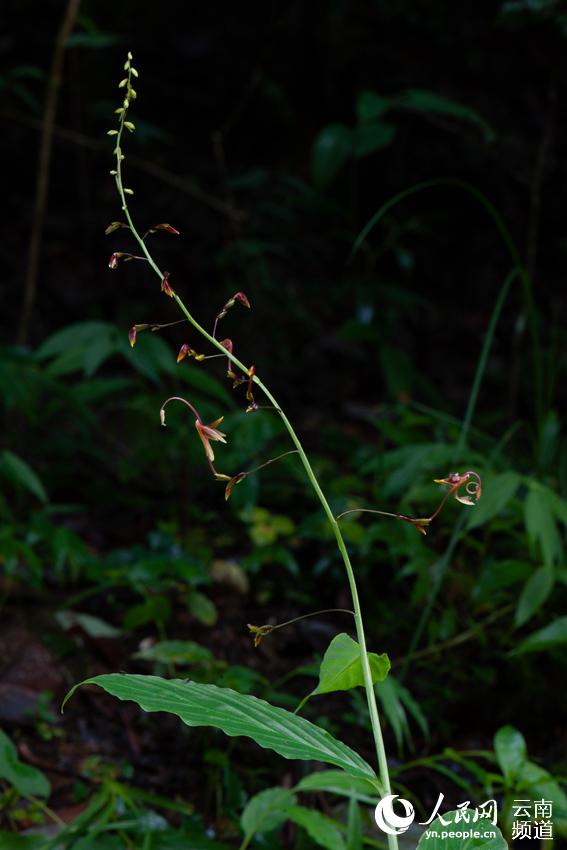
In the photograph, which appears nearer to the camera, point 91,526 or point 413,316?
point 91,526

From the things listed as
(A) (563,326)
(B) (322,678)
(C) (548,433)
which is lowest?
(A) (563,326)

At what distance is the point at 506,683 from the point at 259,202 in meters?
2.16

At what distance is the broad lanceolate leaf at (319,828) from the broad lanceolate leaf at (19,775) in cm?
36

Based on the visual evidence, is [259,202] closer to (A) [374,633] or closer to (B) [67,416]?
(B) [67,416]

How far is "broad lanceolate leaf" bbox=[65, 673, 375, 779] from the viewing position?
661 mm

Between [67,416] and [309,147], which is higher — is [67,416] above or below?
below

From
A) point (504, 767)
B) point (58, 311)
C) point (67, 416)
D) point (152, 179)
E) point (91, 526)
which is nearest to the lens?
point (504, 767)

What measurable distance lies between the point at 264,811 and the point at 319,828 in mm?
67

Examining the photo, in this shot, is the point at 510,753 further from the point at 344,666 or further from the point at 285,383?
the point at 285,383

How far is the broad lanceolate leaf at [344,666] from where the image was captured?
0.72m

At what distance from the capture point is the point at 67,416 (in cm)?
238

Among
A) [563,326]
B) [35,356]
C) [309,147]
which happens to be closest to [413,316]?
[563,326]

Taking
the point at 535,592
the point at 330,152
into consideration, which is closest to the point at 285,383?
the point at 330,152

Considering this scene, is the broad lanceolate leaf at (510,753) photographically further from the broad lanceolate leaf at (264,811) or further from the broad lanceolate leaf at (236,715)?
the broad lanceolate leaf at (236,715)
